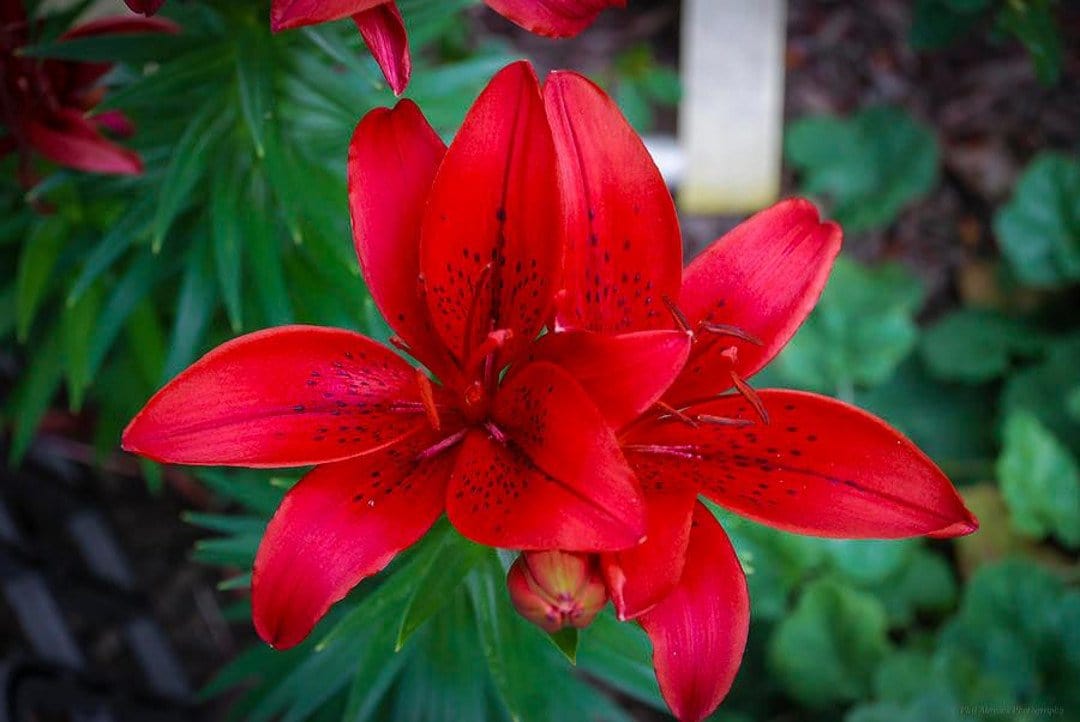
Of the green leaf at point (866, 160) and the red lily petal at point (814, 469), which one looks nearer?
the red lily petal at point (814, 469)

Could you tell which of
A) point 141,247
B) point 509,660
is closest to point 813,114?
point 141,247

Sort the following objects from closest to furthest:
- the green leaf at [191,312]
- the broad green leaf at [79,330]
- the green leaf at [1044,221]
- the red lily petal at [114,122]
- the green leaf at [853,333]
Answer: the red lily petal at [114,122]
the green leaf at [191,312]
the broad green leaf at [79,330]
the green leaf at [853,333]
the green leaf at [1044,221]

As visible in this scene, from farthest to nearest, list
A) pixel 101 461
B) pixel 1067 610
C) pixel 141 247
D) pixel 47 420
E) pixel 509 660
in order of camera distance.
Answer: pixel 47 420
pixel 1067 610
pixel 101 461
pixel 141 247
pixel 509 660

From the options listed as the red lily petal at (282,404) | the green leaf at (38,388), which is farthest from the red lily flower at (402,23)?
the green leaf at (38,388)

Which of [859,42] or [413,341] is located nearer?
[413,341]

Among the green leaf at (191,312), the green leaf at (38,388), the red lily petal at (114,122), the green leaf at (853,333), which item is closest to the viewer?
the red lily petal at (114,122)

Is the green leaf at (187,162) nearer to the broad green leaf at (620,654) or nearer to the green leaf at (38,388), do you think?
the green leaf at (38,388)

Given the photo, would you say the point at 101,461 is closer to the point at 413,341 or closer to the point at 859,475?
the point at 413,341

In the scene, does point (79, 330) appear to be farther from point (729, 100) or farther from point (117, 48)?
point (729, 100)
